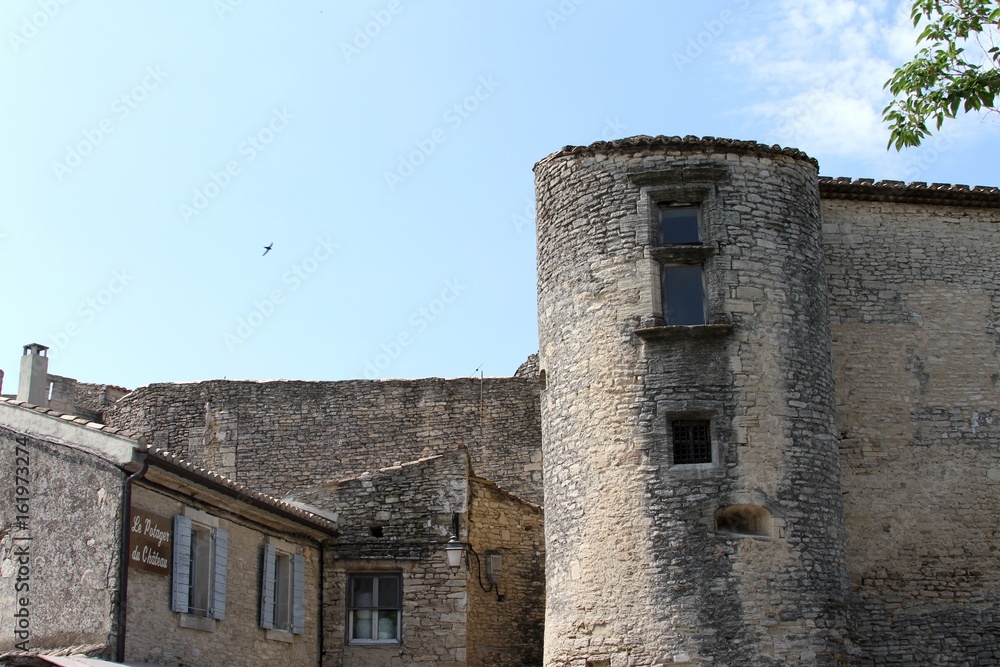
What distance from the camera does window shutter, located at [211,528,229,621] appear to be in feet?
48.7

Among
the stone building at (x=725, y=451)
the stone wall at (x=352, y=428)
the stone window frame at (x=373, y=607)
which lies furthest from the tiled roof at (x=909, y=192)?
the stone window frame at (x=373, y=607)

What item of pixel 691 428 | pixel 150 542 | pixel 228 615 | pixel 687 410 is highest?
pixel 687 410

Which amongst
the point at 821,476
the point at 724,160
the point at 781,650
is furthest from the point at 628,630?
the point at 724,160

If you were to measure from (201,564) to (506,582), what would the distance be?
575 cm

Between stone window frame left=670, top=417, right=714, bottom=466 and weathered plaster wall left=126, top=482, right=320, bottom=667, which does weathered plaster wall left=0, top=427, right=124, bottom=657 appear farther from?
stone window frame left=670, top=417, right=714, bottom=466

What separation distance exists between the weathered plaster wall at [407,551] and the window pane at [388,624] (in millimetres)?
199

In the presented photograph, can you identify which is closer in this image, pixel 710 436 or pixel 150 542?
pixel 150 542

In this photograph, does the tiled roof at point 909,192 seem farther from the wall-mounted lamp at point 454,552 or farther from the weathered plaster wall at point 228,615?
the weathered plaster wall at point 228,615

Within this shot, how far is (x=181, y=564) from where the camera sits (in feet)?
46.1

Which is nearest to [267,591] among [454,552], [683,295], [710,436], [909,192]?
[454,552]

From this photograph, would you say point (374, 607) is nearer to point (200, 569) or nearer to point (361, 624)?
point (361, 624)

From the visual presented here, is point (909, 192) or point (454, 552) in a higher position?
point (909, 192)
